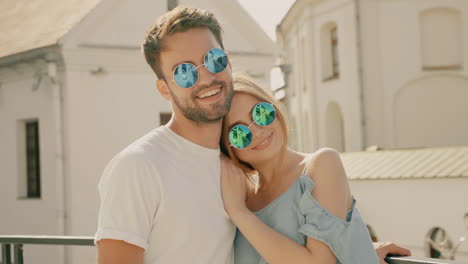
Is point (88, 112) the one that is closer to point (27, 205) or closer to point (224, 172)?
point (27, 205)

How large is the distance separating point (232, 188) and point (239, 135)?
234 millimetres

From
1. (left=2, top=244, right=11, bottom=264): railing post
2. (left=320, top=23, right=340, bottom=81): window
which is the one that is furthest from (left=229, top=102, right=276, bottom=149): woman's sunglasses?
(left=320, top=23, right=340, bottom=81): window

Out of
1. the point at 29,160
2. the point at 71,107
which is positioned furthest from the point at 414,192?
the point at 29,160

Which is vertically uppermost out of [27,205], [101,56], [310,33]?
[310,33]

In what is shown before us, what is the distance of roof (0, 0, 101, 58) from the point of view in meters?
16.7

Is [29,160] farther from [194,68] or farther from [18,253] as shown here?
[194,68]

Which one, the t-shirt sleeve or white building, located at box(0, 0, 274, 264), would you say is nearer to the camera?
the t-shirt sleeve

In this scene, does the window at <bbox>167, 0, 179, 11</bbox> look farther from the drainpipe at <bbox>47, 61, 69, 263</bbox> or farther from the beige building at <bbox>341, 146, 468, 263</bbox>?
the beige building at <bbox>341, 146, 468, 263</bbox>

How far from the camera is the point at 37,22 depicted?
18.5 m

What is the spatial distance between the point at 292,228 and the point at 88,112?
14301mm

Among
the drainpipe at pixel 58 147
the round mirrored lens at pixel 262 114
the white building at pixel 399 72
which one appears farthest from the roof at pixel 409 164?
the round mirrored lens at pixel 262 114

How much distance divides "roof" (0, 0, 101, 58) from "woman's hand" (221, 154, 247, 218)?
45.1 feet

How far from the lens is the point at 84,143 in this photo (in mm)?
16641

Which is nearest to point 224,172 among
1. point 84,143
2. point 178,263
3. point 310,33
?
point 178,263
